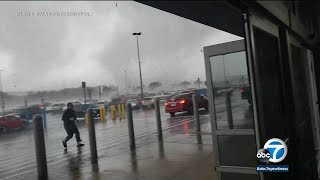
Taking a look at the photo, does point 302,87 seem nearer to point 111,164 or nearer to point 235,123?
point 235,123

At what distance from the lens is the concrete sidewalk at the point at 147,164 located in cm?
652

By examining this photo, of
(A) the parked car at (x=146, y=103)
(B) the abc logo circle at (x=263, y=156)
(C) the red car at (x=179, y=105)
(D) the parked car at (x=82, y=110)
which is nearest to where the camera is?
(B) the abc logo circle at (x=263, y=156)

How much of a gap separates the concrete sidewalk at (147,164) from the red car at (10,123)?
45.5ft

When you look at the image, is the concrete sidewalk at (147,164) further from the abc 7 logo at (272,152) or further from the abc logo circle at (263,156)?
the abc logo circle at (263,156)

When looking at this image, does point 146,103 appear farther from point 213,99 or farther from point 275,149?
point 275,149

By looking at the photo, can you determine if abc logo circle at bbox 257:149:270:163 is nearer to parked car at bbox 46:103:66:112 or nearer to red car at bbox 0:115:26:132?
red car at bbox 0:115:26:132

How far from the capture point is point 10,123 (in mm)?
22641

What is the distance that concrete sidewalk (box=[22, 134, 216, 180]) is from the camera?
6.52 meters

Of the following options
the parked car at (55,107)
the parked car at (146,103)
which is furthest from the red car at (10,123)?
the parked car at (146,103)

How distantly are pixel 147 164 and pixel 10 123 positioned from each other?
17709mm

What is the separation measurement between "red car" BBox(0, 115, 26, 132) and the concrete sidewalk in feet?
45.5

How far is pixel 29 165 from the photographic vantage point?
30.4ft

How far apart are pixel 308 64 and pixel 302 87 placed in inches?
30.5

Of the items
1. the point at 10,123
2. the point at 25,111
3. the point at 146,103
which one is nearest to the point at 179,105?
the point at 10,123
